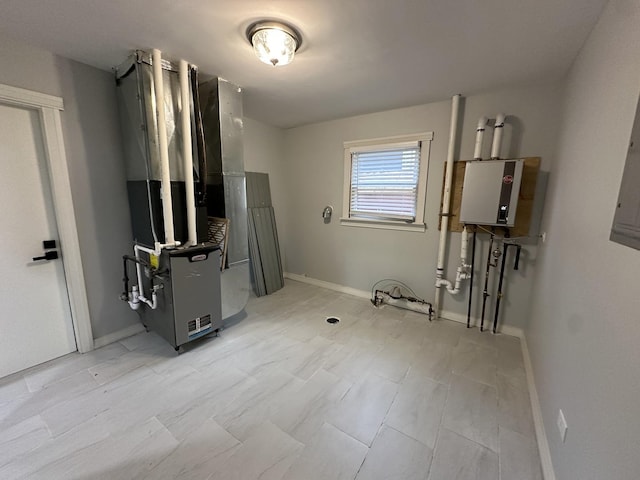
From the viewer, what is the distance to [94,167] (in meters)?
2.24

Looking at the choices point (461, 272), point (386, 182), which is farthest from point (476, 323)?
point (386, 182)

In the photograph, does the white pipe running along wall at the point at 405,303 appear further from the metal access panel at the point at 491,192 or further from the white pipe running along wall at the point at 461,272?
the metal access panel at the point at 491,192

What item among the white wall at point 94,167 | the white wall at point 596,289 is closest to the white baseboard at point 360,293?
the white wall at point 596,289

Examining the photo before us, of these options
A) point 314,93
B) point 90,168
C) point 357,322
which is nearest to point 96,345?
point 90,168

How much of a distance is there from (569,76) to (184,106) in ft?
Answer: 10.5

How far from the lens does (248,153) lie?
11.9 feet

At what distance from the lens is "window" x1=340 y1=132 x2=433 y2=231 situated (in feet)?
10.0

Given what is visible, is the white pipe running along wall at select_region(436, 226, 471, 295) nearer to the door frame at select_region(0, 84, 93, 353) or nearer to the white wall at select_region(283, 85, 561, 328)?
the white wall at select_region(283, 85, 561, 328)

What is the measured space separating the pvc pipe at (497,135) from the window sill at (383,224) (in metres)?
1.00

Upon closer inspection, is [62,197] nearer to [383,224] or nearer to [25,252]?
[25,252]

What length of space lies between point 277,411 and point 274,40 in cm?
247

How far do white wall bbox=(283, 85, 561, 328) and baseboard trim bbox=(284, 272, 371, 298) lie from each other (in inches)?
2.8

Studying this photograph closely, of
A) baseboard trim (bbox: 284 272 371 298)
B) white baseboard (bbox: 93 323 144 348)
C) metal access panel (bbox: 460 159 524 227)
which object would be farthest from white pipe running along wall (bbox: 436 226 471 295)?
white baseboard (bbox: 93 323 144 348)

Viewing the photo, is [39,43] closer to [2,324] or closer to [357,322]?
[2,324]
